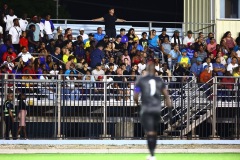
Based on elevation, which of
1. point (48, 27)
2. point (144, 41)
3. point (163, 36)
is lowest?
point (144, 41)

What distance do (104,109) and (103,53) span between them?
4.57 m

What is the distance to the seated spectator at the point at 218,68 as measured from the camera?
111ft

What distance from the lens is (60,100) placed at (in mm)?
28703

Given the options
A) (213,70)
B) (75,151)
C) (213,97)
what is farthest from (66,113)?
(213,70)

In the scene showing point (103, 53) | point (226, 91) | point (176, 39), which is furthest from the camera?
point (176, 39)

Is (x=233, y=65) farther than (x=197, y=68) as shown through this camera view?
Yes

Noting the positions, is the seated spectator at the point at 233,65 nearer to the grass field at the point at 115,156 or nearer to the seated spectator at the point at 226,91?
the seated spectator at the point at 226,91

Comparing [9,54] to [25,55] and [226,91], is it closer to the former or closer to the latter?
[25,55]

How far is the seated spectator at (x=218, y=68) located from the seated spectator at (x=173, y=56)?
1.73 metres

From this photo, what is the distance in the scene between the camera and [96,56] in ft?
108

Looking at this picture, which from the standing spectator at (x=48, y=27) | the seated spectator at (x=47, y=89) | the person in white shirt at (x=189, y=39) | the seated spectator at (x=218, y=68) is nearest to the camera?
the seated spectator at (x=47, y=89)

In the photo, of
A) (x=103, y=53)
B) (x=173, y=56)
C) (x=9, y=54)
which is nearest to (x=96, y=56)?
(x=103, y=53)

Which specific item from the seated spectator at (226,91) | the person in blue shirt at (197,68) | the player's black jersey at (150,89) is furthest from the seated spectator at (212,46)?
the player's black jersey at (150,89)

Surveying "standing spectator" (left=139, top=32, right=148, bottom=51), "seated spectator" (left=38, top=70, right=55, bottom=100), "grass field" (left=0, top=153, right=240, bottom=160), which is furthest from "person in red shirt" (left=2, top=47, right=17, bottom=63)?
"grass field" (left=0, top=153, right=240, bottom=160)
